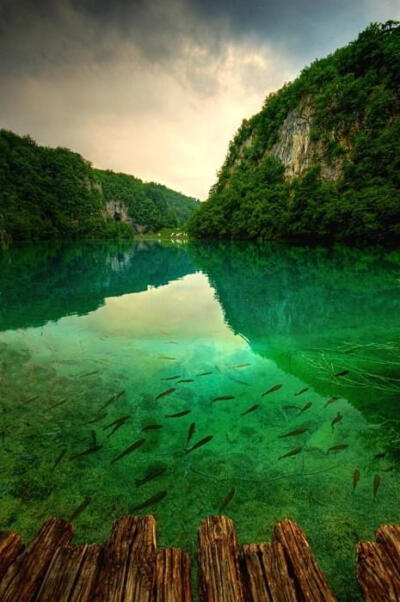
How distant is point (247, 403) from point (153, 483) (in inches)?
86.9

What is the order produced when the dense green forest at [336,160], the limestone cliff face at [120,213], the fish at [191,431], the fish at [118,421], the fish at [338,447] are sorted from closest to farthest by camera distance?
the fish at [338,447] → the fish at [191,431] → the fish at [118,421] → the dense green forest at [336,160] → the limestone cliff face at [120,213]

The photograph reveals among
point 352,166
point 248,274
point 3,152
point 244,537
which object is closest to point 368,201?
point 352,166

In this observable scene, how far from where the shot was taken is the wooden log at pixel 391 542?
5.17 feet

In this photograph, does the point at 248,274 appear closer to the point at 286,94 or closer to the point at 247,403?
the point at 247,403

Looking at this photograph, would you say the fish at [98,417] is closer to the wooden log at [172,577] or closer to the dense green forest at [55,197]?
the wooden log at [172,577]

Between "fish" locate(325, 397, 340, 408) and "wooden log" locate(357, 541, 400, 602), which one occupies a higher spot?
"wooden log" locate(357, 541, 400, 602)

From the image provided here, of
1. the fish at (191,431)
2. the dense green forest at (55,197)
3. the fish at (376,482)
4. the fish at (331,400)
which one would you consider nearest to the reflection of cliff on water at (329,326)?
the fish at (331,400)

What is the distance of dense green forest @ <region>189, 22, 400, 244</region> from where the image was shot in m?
38.6

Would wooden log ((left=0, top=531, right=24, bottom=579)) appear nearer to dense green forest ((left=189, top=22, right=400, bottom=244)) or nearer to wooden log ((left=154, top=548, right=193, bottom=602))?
wooden log ((left=154, top=548, right=193, bottom=602))

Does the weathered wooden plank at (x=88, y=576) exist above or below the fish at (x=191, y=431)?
above

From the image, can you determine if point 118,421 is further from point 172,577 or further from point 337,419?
point 337,419

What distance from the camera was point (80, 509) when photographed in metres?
2.87

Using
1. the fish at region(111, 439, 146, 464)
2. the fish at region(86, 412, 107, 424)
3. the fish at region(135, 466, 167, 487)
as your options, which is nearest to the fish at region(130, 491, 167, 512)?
the fish at region(135, 466, 167, 487)

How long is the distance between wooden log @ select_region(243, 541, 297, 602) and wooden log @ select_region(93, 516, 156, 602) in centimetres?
56
